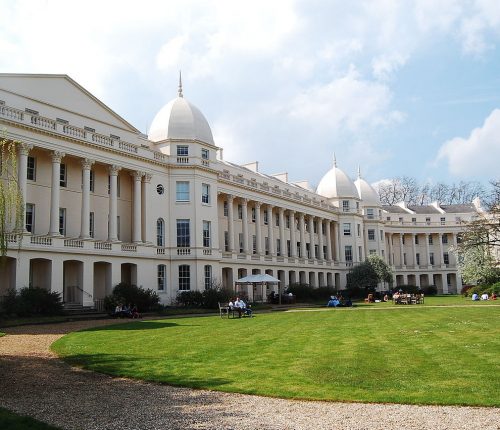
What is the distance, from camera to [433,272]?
95062mm

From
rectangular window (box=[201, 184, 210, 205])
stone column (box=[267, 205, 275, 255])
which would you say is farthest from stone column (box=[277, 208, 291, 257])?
rectangular window (box=[201, 184, 210, 205])

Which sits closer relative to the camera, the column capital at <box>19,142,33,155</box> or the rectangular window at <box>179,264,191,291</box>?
the column capital at <box>19,142,33,155</box>

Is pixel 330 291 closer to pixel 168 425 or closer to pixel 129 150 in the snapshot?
pixel 129 150

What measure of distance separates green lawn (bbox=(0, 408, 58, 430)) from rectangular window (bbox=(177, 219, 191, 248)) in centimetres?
3749

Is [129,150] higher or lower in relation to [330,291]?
higher

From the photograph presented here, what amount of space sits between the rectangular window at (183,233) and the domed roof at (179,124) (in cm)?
773

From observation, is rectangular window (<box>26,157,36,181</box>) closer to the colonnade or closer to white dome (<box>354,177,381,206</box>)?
the colonnade

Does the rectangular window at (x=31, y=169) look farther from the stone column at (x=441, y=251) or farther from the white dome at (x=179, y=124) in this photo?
the stone column at (x=441, y=251)

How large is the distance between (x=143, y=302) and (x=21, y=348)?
839 inches

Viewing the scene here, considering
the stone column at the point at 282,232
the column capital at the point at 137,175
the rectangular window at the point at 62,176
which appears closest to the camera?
the rectangular window at the point at 62,176

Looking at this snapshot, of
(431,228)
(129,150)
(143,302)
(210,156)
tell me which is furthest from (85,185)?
(431,228)

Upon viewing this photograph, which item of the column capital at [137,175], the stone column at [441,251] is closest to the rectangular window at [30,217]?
the column capital at [137,175]

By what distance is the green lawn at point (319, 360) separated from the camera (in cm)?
1020

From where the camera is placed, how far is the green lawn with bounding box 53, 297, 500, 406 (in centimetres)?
1020
